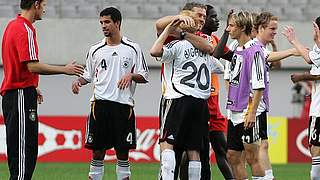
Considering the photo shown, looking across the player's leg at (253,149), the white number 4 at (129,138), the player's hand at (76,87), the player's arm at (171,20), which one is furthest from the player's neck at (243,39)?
the player's hand at (76,87)

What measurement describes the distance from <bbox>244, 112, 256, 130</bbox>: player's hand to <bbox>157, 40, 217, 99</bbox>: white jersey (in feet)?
1.72

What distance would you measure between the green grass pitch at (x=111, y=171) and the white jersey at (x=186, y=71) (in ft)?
15.9

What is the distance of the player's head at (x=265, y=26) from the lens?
12.1m

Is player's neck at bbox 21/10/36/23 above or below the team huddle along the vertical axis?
above

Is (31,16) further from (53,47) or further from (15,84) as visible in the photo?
(53,47)

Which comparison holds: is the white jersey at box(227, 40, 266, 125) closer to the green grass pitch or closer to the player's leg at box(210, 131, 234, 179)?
the player's leg at box(210, 131, 234, 179)

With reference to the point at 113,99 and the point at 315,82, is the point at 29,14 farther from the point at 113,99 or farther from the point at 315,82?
the point at 315,82

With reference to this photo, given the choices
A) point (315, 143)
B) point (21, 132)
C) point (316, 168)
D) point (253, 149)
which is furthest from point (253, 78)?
point (21, 132)

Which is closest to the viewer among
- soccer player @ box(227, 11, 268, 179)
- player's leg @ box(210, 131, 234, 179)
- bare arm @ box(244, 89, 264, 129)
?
bare arm @ box(244, 89, 264, 129)

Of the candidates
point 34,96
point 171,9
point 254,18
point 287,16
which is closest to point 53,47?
point 171,9

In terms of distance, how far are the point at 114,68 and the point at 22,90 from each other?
1.94 meters

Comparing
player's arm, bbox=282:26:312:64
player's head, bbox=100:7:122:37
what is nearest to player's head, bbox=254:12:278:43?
player's arm, bbox=282:26:312:64

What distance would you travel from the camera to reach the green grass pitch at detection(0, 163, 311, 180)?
15.3 m

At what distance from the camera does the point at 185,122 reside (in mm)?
10336
